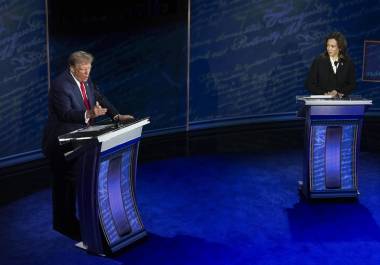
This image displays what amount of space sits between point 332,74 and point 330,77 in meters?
0.03

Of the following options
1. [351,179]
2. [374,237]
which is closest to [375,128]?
[351,179]

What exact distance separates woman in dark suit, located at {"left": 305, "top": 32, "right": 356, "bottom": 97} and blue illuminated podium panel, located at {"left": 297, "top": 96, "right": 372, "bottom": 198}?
16.9 inches

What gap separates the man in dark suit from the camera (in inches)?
149

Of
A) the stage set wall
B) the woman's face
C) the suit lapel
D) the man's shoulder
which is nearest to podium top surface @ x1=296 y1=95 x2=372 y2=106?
the woman's face

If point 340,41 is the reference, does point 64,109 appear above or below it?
below

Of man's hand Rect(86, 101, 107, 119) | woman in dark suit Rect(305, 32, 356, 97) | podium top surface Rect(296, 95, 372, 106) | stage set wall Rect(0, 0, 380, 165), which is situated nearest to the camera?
man's hand Rect(86, 101, 107, 119)

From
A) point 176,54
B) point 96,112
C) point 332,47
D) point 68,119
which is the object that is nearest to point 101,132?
point 96,112

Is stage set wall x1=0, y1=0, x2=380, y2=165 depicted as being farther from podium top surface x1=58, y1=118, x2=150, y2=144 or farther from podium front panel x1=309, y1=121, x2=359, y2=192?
podium front panel x1=309, y1=121, x2=359, y2=192

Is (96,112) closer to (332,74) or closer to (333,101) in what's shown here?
(333,101)

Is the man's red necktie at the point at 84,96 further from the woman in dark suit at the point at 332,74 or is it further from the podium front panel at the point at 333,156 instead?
the woman in dark suit at the point at 332,74

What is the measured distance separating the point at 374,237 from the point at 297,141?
11.2 feet

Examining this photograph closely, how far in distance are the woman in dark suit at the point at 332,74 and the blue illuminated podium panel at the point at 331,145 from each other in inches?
16.9

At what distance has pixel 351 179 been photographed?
5.02m

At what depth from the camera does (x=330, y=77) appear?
525cm
